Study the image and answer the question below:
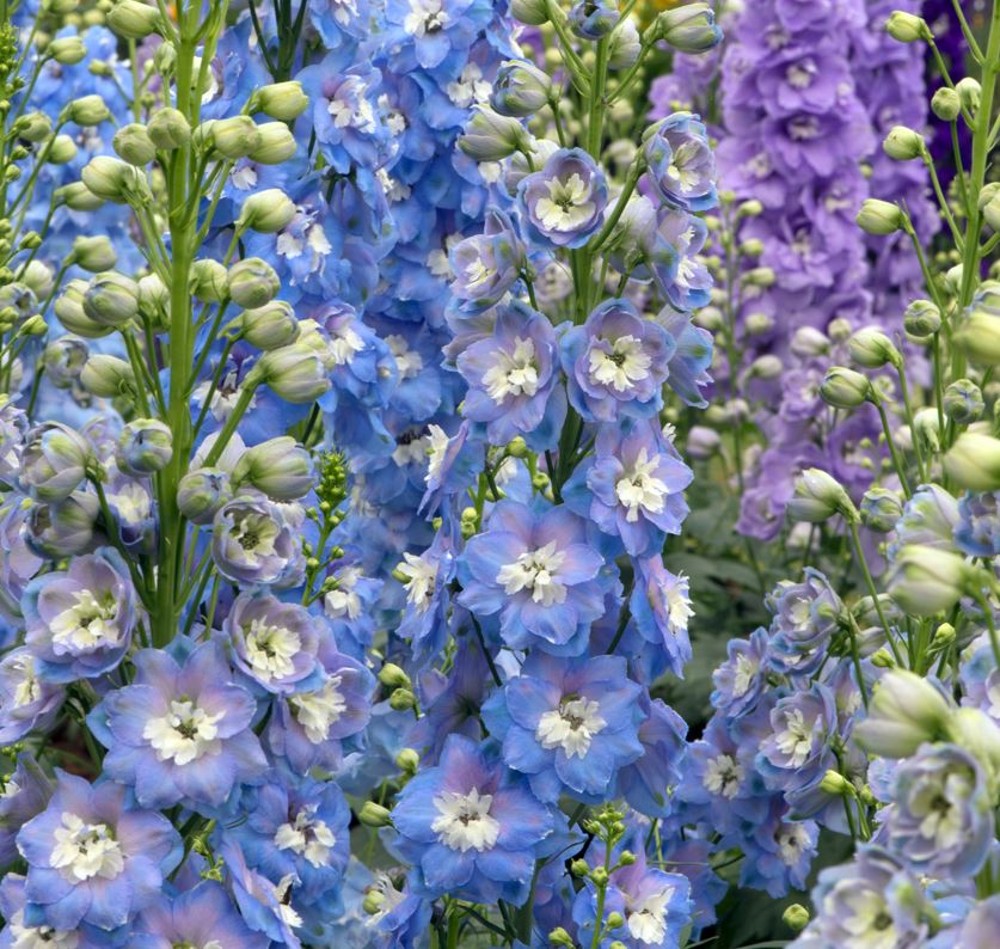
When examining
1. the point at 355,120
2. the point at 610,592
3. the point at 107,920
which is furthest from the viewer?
the point at 355,120

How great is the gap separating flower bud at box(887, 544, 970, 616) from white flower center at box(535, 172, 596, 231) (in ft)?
2.60

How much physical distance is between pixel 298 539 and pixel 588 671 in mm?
402

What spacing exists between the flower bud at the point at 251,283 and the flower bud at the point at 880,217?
1059mm

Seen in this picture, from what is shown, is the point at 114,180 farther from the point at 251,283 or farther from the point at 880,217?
the point at 880,217

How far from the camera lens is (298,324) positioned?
2152mm

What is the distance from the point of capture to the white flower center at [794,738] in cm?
256

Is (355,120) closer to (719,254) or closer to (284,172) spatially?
(284,172)

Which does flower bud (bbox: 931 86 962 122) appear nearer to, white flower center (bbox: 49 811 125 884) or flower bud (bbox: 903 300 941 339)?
flower bud (bbox: 903 300 941 339)

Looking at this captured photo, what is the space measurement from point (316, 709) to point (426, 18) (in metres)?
1.43

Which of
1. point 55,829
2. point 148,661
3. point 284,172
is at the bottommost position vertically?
point 55,829

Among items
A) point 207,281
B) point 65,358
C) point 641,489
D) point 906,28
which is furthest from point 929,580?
point 65,358

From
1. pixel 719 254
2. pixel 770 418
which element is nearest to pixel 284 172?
pixel 770 418

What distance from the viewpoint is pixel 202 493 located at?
6.51 feet

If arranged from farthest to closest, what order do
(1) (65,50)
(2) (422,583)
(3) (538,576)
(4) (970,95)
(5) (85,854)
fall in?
(1) (65,50), (4) (970,95), (2) (422,583), (3) (538,576), (5) (85,854)
